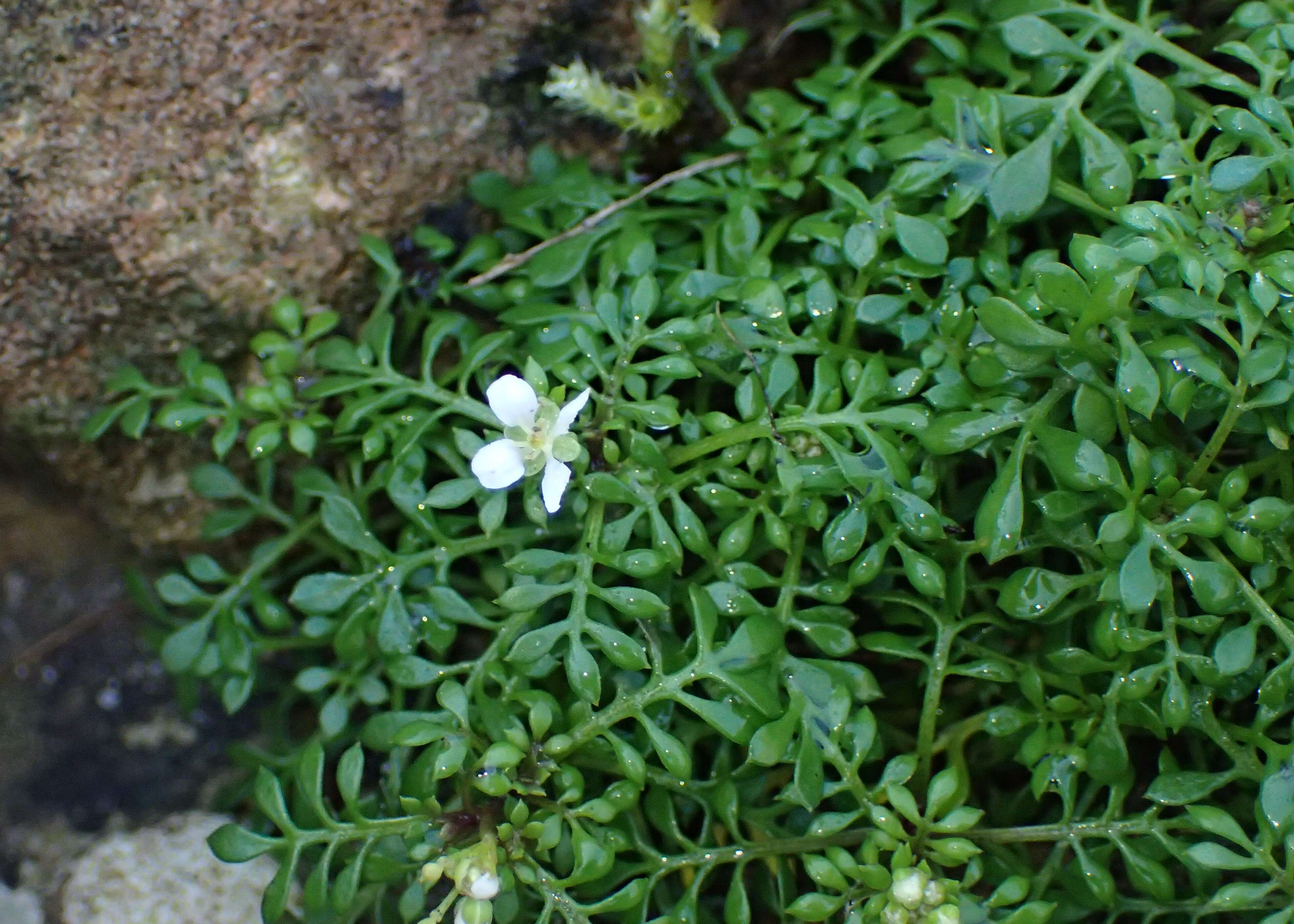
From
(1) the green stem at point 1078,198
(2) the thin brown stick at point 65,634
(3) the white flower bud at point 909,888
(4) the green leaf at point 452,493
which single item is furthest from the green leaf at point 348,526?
(1) the green stem at point 1078,198

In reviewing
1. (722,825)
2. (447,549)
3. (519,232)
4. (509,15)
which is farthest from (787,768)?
(509,15)

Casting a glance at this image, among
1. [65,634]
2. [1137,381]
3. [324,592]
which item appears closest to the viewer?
[1137,381]

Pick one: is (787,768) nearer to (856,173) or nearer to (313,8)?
(856,173)

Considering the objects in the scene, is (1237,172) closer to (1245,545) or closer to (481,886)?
(1245,545)

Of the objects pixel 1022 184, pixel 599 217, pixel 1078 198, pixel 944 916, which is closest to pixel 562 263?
pixel 599 217

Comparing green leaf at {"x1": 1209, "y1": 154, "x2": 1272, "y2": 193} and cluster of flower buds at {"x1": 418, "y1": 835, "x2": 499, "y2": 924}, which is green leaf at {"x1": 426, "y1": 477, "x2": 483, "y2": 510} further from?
green leaf at {"x1": 1209, "y1": 154, "x2": 1272, "y2": 193}
